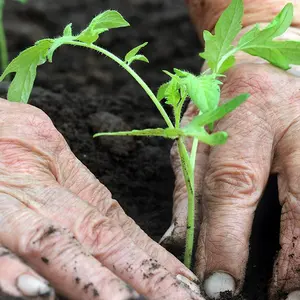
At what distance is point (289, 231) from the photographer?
1.78 metres

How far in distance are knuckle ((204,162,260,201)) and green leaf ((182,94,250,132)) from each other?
44 cm

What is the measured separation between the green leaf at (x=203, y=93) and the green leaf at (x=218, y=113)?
0.05m

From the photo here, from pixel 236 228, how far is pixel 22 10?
120 inches

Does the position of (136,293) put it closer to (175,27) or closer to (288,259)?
(288,259)

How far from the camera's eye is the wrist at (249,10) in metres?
2.45

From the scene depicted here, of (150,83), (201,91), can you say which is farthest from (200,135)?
(150,83)

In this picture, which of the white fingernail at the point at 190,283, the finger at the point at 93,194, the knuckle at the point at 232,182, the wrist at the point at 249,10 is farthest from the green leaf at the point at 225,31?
the wrist at the point at 249,10

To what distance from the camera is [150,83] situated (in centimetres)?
360

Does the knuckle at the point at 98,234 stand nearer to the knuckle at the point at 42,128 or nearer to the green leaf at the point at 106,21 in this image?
the knuckle at the point at 42,128

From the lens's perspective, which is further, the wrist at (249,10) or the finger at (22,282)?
the wrist at (249,10)

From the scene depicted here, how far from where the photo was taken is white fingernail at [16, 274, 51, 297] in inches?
52.3

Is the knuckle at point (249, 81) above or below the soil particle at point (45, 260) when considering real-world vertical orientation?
above

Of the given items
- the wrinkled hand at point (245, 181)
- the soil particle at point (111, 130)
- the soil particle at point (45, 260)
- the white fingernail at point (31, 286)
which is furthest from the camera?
the soil particle at point (111, 130)

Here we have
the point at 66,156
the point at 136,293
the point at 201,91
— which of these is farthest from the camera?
the point at 66,156
